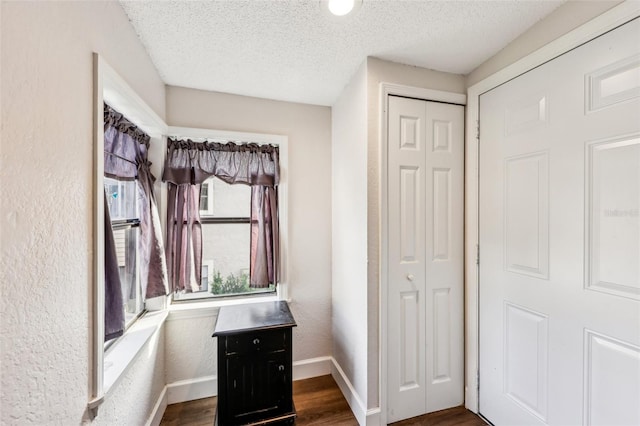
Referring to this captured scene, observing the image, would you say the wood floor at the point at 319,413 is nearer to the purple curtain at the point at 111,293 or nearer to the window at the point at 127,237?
the window at the point at 127,237

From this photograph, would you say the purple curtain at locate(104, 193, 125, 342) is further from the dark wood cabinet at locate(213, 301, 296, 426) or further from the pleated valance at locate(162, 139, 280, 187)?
the pleated valance at locate(162, 139, 280, 187)

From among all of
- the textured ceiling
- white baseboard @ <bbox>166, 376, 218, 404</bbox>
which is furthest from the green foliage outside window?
the textured ceiling

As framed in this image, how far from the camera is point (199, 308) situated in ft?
6.56

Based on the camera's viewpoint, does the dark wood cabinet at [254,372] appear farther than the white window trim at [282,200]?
No

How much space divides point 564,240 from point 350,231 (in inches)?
45.6

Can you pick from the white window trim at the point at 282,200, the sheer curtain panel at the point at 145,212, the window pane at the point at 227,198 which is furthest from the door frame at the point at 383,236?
the sheer curtain panel at the point at 145,212

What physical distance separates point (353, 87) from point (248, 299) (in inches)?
71.9

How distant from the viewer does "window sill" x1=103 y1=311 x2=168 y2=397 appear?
45.3 inches

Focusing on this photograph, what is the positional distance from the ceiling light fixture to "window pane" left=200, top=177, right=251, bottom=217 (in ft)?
4.60

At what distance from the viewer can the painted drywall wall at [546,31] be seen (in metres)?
1.20

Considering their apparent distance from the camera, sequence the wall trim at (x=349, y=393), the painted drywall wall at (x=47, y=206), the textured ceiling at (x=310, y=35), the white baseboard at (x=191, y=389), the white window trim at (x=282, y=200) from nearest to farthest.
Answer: the painted drywall wall at (x=47, y=206) → the textured ceiling at (x=310, y=35) → the wall trim at (x=349, y=393) → the white baseboard at (x=191, y=389) → the white window trim at (x=282, y=200)

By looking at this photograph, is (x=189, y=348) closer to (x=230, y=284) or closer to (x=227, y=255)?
(x=230, y=284)

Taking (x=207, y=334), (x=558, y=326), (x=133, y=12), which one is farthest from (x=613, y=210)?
(x=207, y=334)

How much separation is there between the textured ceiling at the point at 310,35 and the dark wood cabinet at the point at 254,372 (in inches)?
65.6
